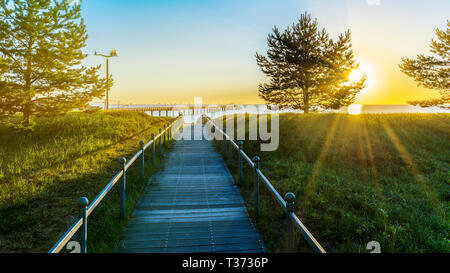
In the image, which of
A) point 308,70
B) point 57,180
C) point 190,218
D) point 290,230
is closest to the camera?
point 290,230

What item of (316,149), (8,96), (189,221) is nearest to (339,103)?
(316,149)

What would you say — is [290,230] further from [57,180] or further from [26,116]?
[26,116]

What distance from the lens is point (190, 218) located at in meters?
5.35

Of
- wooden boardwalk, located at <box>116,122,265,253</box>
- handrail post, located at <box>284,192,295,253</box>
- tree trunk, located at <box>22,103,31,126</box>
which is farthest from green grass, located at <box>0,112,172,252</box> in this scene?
handrail post, located at <box>284,192,295,253</box>

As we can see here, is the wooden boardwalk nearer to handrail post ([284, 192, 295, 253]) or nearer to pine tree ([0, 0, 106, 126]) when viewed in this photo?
handrail post ([284, 192, 295, 253])

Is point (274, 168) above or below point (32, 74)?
below

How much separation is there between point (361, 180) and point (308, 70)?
55.3 ft

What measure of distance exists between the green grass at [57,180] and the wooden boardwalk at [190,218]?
39 cm

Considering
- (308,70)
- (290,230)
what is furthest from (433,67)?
(290,230)

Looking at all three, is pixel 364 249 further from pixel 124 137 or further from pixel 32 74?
pixel 32 74

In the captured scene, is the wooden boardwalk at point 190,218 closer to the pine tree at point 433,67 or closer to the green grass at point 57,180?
the green grass at point 57,180

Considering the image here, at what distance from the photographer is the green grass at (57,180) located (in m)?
4.88

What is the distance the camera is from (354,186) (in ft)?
24.0
